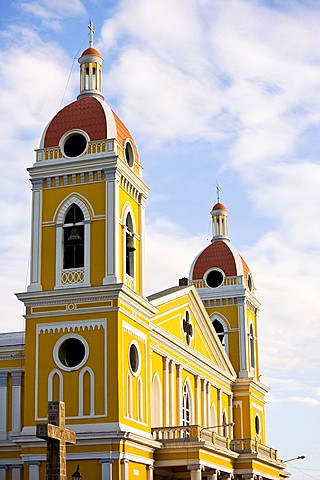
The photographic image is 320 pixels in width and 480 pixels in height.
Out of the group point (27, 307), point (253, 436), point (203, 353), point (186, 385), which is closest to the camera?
point (27, 307)

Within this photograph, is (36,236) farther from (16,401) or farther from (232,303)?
(232,303)

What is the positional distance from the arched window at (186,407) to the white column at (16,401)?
7.89 m

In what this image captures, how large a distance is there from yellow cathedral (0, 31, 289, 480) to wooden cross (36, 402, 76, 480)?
1133 centimetres

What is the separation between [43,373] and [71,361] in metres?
1.01

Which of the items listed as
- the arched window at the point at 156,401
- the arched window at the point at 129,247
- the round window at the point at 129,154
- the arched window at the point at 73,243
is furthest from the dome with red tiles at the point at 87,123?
the arched window at the point at 156,401

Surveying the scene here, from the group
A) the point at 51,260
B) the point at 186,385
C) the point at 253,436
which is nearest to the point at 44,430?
the point at 51,260

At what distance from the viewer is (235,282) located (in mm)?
49031

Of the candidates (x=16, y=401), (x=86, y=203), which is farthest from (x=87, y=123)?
(x=16, y=401)

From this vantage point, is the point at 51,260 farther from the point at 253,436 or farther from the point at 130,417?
the point at 253,436

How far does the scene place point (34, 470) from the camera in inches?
1216

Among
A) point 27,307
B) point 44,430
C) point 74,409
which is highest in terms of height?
point 27,307

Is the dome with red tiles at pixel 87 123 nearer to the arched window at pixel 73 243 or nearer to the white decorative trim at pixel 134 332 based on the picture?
the arched window at pixel 73 243

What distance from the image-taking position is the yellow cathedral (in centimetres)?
3089

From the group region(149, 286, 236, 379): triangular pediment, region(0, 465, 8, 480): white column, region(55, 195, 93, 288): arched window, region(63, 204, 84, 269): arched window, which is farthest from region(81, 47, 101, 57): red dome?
region(0, 465, 8, 480): white column
